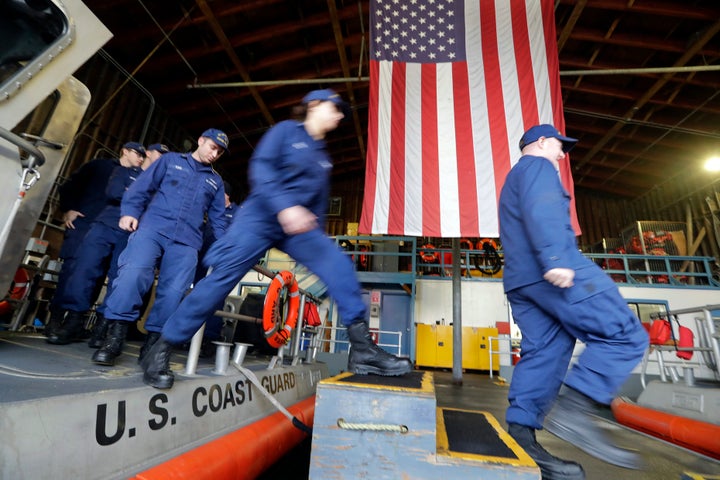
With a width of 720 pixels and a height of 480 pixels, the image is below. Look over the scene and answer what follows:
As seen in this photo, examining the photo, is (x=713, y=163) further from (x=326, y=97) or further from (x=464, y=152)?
(x=326, y=97)

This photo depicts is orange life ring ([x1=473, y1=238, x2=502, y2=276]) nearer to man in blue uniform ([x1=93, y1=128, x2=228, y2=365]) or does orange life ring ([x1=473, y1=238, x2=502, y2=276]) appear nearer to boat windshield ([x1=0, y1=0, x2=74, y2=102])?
man in blue uniform ([x1=93, y1=128, x2=228, y2=365])

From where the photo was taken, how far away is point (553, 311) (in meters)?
1.54

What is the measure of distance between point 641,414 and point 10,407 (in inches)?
188

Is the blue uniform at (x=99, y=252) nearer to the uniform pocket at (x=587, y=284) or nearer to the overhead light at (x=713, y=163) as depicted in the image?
the uniform pocket at (x=587, y=284)

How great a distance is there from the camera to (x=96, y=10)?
6.78 meters

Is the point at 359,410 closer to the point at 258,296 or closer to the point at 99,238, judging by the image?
the point at 99,238

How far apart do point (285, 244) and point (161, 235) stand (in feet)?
2.39

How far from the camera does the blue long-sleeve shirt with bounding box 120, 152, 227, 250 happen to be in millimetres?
1885

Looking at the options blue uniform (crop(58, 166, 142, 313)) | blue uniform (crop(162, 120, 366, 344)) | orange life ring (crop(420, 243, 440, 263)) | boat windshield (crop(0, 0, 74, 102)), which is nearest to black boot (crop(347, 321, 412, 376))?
blue uniform (crop(162, 120, 366, 344))

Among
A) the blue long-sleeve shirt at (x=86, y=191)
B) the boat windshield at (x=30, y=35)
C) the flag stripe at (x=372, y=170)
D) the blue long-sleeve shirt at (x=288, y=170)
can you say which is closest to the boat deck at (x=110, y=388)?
the blue long-sleeve shirt at (x=288, y=170)

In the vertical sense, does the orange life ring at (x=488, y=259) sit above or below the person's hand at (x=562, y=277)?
above

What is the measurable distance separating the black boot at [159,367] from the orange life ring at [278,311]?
102 centimetres

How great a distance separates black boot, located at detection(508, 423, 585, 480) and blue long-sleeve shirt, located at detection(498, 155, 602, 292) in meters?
0.66

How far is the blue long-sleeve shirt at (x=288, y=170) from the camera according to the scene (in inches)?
59.2
